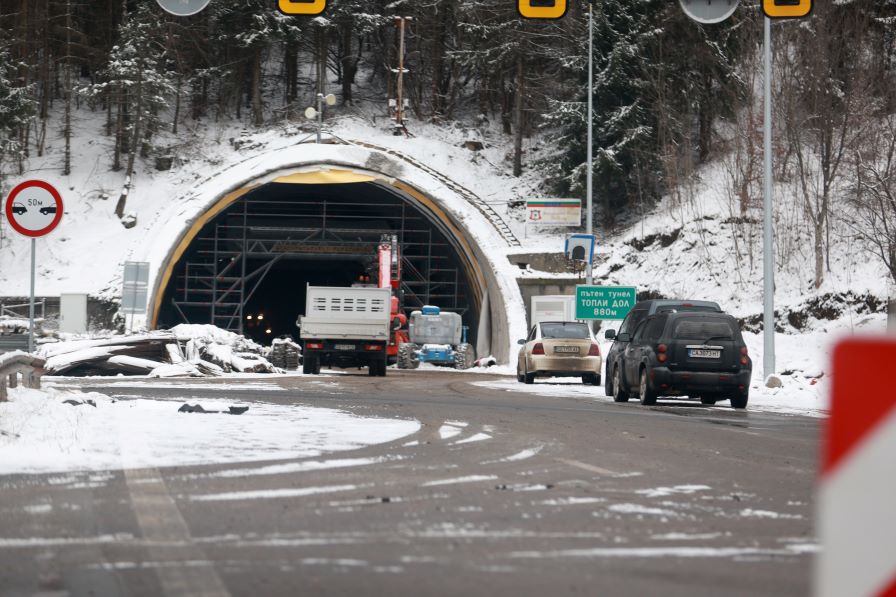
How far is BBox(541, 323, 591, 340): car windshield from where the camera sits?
34.0 meters

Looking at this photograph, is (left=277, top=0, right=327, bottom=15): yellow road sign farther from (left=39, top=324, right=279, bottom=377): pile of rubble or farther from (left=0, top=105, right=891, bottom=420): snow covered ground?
(left=39, top=324, right=279, bottom=377): pile of rubble

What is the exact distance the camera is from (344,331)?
124 ft

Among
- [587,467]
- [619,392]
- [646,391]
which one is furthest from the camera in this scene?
[619,392]

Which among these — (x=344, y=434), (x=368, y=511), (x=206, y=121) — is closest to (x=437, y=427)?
(x=344, y=434)

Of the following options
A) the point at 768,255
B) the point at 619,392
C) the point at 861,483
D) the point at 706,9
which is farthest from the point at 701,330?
the point at 861,483

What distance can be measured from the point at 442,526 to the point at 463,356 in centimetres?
A: 4223

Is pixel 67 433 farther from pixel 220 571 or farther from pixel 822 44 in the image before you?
pixel 822 44

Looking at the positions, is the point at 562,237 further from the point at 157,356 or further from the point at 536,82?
the point at 157,356

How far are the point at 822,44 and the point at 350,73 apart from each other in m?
31.8

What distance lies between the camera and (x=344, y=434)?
1359cm

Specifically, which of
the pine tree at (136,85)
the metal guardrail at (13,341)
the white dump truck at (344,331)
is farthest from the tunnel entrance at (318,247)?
the metal guardrail at (13,341)

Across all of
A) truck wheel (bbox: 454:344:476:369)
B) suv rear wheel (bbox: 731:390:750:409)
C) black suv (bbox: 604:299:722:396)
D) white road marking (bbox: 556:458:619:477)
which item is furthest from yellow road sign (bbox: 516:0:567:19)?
truck wheel (bbox: 454:344:476:369)

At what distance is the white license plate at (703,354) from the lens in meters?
22.5

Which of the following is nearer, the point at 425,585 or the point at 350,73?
the point at 425,585
